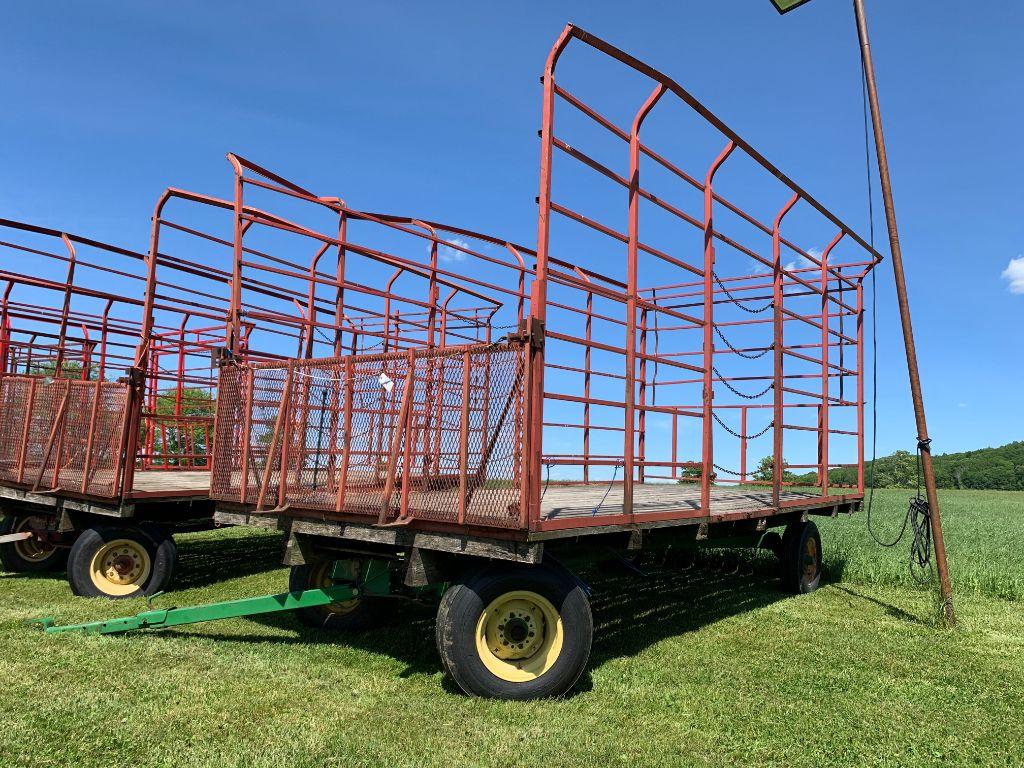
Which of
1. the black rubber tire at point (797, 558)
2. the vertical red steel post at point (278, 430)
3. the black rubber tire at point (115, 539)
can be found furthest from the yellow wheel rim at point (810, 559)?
the black rubber tire at point (115, 539)

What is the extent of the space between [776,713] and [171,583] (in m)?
6.69

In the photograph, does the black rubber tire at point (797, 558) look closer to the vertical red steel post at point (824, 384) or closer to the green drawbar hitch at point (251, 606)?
the vertical red steel post at point (824, 384)

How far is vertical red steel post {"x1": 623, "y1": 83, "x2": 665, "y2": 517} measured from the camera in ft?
18.3

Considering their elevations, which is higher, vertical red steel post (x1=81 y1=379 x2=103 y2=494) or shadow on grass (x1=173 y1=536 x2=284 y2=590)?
vertical red steel post (x1=81 y1=379 x2=103 y2=494)

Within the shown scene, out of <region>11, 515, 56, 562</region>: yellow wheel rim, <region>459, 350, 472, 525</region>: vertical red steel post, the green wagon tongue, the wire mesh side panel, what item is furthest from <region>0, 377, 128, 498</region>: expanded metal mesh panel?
<region>459, 350, 472, 525</region>: vertical red steel post

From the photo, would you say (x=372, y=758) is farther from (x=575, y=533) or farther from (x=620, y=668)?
(x=620, y=668)

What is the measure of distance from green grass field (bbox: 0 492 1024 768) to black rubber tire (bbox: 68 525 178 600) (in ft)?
0.92

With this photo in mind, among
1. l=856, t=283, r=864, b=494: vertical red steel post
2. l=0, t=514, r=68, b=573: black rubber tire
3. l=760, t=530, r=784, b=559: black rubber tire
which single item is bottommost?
l=0, t=514, r=68, b=573: black rubber tire

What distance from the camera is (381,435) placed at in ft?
19.2

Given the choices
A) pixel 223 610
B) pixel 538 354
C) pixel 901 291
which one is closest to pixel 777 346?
pixel 901 291

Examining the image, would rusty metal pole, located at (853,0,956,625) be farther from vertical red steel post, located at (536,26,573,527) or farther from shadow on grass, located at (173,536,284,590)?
shadow on grass, located at (173,536,284,590)

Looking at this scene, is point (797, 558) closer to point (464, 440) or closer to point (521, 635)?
point (521, 635)

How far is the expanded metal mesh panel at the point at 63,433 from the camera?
25.7 feet

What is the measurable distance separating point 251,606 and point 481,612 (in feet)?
6.61
